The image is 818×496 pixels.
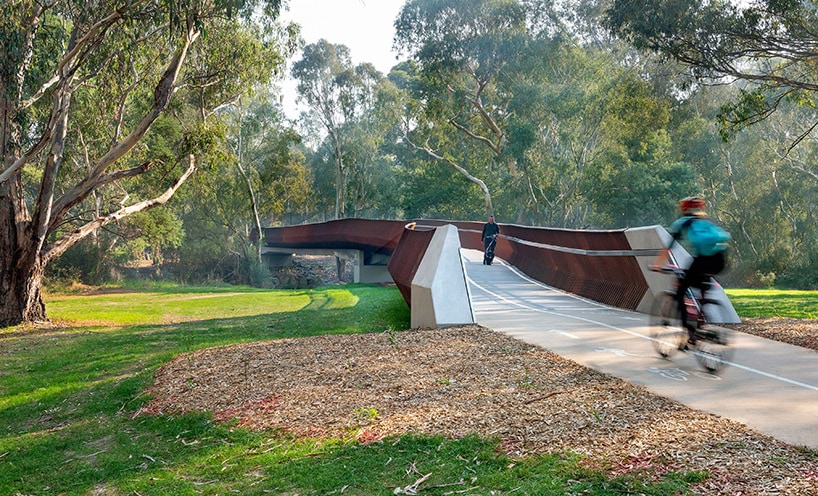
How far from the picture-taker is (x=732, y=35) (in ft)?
54.1

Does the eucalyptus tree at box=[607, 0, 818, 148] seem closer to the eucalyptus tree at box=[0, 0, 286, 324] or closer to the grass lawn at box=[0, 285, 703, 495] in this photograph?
the eucalyptus tree at box=[0, 0, 286, 324]

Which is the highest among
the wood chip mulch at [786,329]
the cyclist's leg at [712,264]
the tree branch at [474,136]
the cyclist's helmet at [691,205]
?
the tree branch at [474,136]

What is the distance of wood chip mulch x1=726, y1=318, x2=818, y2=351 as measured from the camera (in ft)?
33.1

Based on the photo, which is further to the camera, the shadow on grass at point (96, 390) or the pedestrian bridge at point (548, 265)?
the pedestrian bridge at point (548, 265)

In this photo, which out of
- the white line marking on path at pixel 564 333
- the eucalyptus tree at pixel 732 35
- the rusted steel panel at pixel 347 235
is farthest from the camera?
the rusted steel panel at pixel 347 235

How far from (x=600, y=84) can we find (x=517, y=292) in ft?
94.1

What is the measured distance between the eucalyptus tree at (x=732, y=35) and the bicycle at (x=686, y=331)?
8674 mm

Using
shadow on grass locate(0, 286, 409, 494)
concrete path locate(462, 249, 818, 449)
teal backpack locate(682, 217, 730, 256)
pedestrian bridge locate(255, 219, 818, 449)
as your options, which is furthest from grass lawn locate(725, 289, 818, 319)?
shadow on grass locate(0, 286, 409, 494)

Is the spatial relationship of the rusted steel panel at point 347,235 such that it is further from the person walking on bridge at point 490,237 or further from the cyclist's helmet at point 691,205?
the cyclist's helmet at point 691,205

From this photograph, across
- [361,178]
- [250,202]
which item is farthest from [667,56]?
[361,178]

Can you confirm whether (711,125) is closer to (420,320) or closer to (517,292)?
(517,292)

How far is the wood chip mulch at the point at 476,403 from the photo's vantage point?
496cm

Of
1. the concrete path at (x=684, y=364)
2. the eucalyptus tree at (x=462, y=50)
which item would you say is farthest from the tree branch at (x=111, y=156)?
the eucalyptus tree at (x=462, y=50)

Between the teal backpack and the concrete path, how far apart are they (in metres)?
1.40
